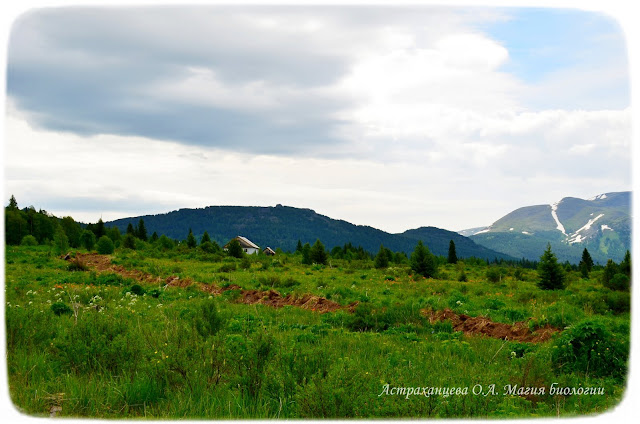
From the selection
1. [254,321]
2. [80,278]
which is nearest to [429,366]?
[254,321]

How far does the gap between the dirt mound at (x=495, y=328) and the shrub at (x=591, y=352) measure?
2.51 meters

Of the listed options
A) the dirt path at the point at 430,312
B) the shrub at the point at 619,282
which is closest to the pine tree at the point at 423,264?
the shrub at the point at 619,282

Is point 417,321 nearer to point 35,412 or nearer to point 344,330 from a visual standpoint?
point 344,330

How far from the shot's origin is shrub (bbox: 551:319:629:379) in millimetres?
7926

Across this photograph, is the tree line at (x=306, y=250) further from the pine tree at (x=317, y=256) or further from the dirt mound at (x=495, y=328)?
the dirt mound at (x=495, y=328)

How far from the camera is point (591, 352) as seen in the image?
809 centimetres

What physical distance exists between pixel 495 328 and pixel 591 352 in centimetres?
447

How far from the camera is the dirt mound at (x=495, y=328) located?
1173cm

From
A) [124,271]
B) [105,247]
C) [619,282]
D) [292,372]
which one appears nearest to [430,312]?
[292,372]

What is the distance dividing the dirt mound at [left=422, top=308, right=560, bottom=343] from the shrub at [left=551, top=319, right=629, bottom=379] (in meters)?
2.51

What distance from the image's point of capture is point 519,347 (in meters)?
9.80

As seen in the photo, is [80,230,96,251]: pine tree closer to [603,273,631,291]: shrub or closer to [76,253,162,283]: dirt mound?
[76,253,162,283]: dirt mound

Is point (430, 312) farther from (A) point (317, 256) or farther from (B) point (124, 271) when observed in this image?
(A) point (317, 256)

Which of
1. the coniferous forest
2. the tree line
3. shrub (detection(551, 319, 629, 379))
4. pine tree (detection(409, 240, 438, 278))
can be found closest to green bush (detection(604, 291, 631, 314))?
the coniferous forest
